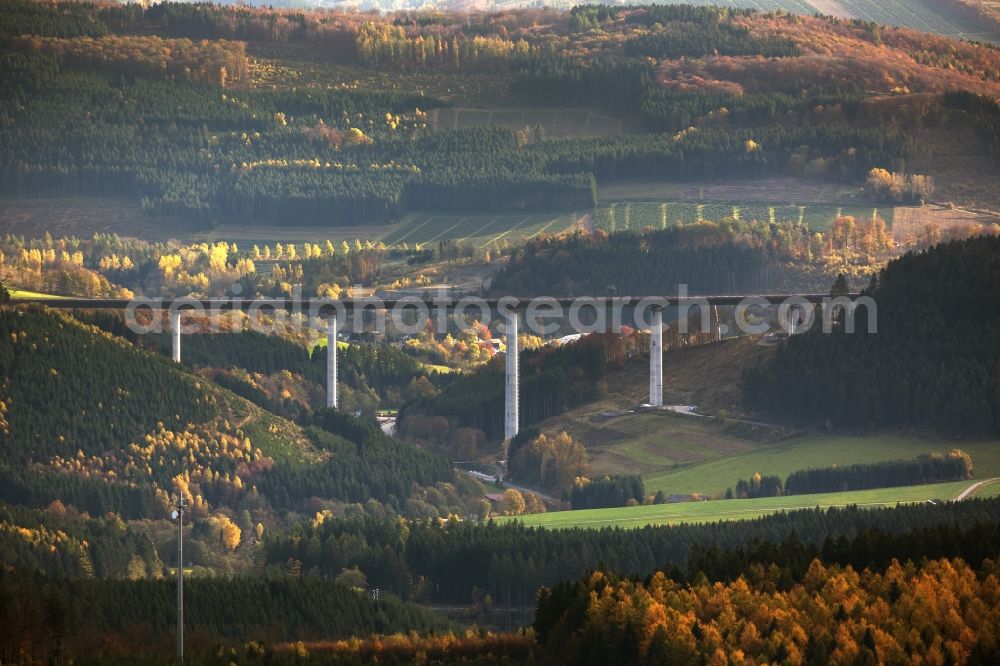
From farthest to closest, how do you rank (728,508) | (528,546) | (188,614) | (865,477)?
(865,477)
(728,508)
(528,546)
(188,614)

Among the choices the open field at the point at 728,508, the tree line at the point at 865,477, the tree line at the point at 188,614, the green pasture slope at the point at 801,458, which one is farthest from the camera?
the green pasture slope at the point at 801,458

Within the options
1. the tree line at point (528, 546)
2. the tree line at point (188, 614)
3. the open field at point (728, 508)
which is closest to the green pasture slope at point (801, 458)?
the open field at point (728, 508)

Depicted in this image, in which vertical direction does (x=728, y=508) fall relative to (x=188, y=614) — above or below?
below

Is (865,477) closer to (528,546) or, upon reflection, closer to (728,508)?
(728,508)

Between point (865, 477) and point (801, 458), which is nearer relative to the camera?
point (865, 477)

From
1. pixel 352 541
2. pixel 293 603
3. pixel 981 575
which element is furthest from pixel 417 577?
pixel 981 575

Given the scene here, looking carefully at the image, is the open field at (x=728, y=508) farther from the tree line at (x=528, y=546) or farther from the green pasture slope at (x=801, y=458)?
the green pasture slope at (x=801, y=458)

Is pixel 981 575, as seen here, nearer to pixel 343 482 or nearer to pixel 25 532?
pixel 25 532

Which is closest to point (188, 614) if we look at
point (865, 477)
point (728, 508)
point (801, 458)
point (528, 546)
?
point (528, 546)

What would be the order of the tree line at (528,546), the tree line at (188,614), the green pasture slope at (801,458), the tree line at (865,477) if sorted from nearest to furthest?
the tree line at (188,614) < the tree line at (528,546) < the tree line at (865,477) < the green pasture slope at (801,458)
